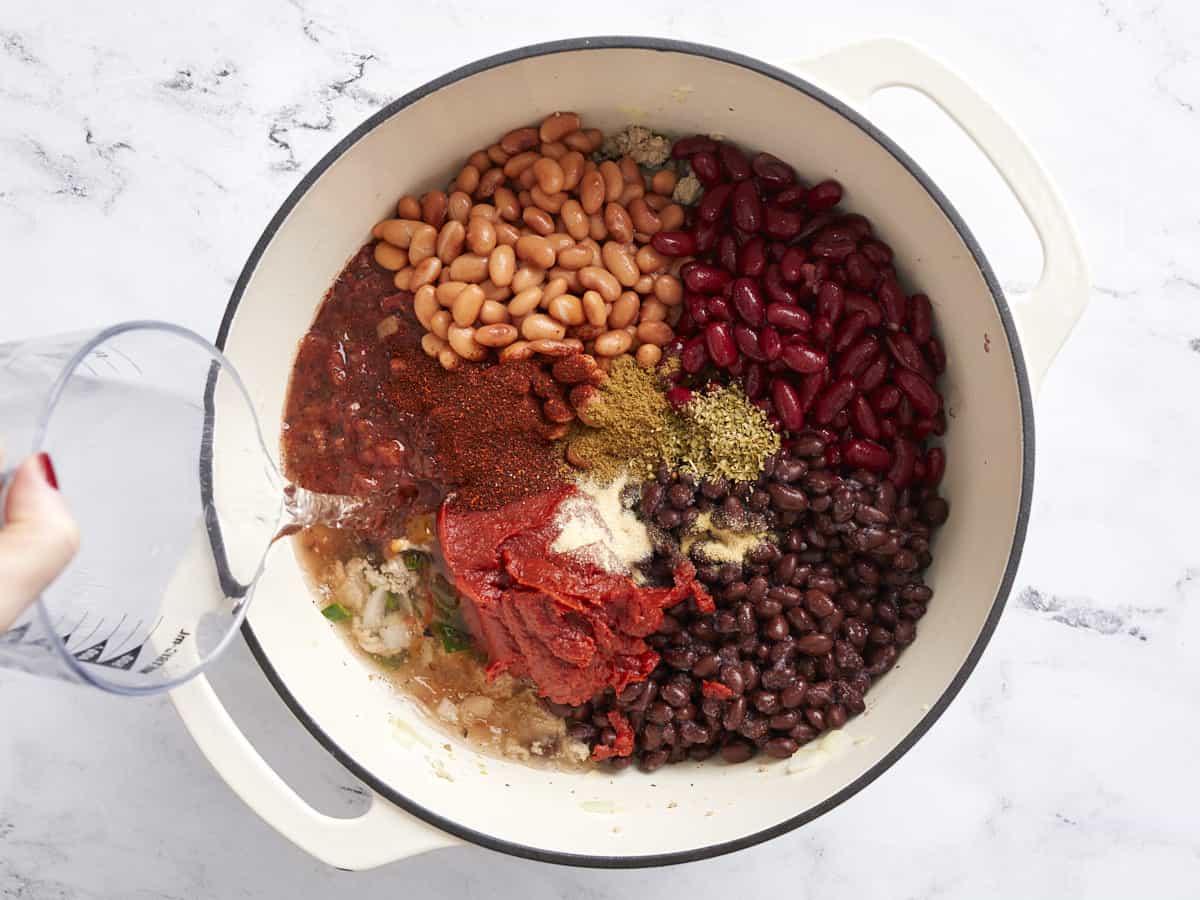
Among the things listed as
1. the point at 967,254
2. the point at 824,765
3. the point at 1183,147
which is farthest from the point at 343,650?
the point at 1183,147

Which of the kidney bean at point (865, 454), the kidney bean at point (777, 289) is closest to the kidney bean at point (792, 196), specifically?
the kidney bean at point (777, 289)

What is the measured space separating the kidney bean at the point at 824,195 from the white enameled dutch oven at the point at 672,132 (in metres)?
0.03

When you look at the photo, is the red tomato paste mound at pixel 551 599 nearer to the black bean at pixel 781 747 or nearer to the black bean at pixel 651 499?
the black bean at pixel 651 499

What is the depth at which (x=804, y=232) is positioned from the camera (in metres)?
2.00

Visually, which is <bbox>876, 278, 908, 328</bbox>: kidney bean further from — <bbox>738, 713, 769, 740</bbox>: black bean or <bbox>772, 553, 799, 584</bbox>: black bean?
<bbox>738, 713, 769, 740</bbox>: black bean

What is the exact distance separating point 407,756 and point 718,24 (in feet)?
5.34

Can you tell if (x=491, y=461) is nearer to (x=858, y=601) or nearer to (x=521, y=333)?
(x=521, y=333)

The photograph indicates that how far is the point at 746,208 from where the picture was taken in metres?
1.96

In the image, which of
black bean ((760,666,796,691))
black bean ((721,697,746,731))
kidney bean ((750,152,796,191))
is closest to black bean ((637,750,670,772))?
black bean ((721,697,746,731))

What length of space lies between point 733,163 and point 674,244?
0.65 feet

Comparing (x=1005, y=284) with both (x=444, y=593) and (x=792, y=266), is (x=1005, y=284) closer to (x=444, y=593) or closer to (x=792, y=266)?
(x=792, y=266)

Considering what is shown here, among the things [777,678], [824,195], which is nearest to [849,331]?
[824,195]

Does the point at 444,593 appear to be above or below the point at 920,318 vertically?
below

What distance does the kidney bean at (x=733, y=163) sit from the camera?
1988 mm
